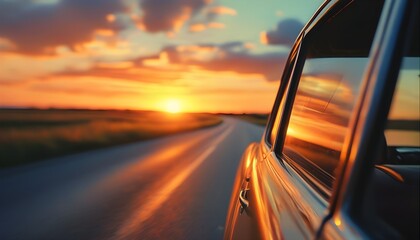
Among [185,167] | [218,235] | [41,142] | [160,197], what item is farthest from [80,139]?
[218,235]

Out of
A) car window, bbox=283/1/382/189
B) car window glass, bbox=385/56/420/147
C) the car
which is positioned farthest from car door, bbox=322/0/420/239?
car window, bbox=283/1/382/189

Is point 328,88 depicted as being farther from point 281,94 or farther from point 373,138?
point 281,94

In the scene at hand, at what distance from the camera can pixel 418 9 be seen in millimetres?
1123

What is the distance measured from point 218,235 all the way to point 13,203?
10.2 ft

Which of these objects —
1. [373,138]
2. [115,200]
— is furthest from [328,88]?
[115,200]

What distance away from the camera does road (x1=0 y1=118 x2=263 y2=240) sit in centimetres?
518

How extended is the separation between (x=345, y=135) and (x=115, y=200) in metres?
5.55

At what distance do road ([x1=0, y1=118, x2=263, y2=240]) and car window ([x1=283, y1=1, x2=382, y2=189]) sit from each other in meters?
2.84

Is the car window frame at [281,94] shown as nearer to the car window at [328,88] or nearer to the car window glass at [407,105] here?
the car window at [328,88]

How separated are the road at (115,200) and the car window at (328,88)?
2.84m

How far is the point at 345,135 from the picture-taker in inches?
64.4

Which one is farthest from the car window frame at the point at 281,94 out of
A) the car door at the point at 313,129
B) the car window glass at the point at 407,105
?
the car window glass at the point at 407,105

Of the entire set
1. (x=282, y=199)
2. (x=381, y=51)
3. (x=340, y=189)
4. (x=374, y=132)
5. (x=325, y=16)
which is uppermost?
(x=325, y=16)

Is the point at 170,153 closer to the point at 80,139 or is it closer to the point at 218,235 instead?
the point at 80,139
